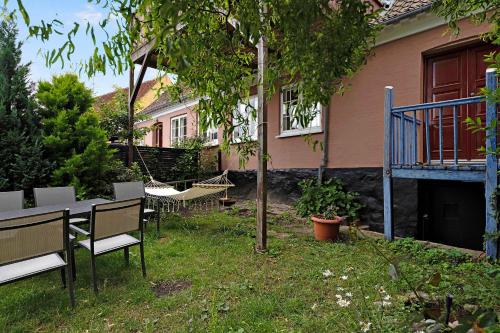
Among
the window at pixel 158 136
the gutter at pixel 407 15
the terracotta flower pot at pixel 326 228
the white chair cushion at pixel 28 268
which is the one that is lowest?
the terracotta flower pot at pixel 326 228

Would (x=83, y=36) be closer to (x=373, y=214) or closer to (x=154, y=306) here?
(x=154, y=306)

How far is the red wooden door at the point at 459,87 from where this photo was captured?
451cm

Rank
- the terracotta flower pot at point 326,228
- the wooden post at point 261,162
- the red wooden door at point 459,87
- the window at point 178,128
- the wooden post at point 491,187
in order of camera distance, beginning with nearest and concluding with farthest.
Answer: the wooden post at point 491,187, the wooden post at point 261,162, the terracotta flower pot at point 326,228, the red wooden door at point 459,87, the window at point 178,128

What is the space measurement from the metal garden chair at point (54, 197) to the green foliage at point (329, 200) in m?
3.97

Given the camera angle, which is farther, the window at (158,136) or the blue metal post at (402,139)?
the window at (158,136)

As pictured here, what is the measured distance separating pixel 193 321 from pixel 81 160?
4.37 meters

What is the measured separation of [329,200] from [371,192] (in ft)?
2.55

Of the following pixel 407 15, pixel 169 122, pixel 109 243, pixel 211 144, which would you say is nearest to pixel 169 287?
pixel 109 243

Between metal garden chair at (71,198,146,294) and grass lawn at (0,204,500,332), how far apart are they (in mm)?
373

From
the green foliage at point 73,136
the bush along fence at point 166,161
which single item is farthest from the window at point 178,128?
the green foliage at point 73,136

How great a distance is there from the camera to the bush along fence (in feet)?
26.4

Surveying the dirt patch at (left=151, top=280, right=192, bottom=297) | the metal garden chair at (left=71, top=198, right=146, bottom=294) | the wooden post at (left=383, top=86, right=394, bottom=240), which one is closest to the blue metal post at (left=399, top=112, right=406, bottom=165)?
the wooden post at (left=383, top=86, right=394, bottom=240)

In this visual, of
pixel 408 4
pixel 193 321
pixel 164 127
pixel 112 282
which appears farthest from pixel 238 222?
pixel 164 127

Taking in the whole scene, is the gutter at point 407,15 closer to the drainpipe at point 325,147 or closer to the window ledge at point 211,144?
the drainpipe at point 325,147
